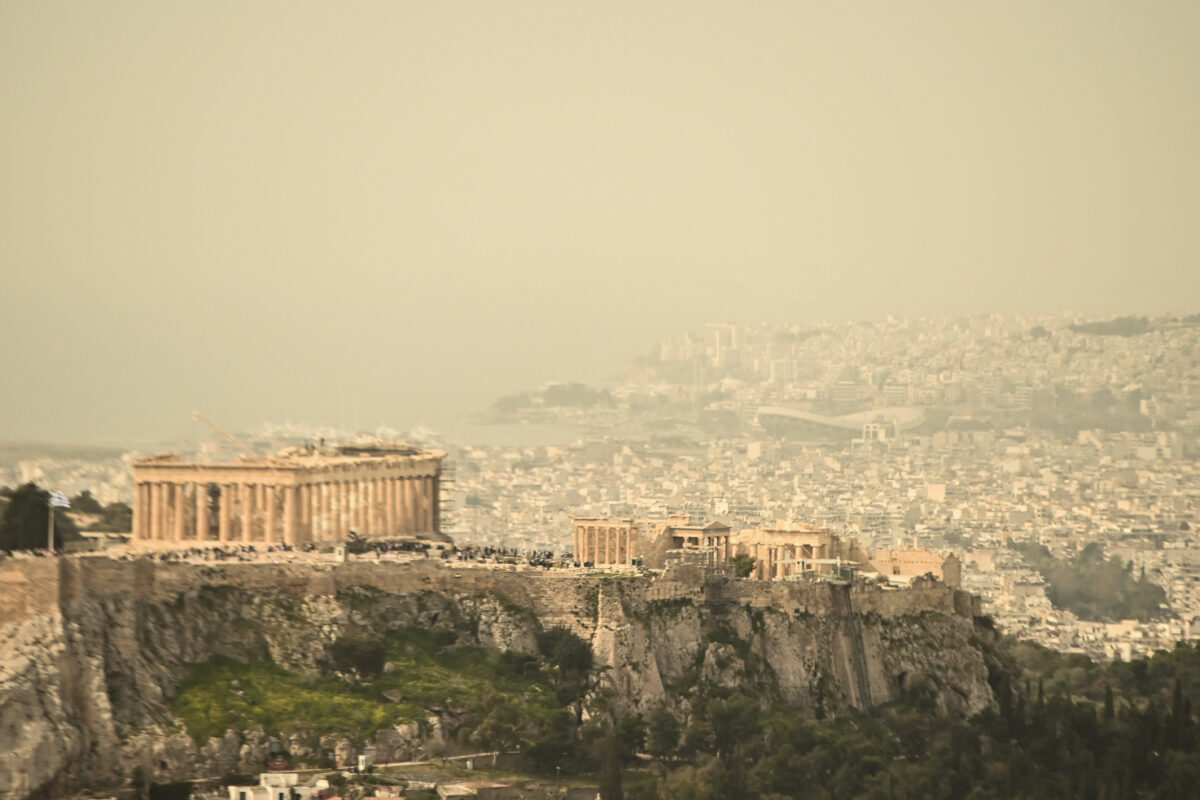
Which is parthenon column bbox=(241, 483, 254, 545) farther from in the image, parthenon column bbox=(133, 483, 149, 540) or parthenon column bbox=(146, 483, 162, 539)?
parthenon column bbox=(133, 483, 149, 540)

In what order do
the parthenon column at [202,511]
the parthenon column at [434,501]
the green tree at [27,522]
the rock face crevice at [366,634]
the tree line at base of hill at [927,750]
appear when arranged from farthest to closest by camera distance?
the parthenon column at [434,501] → the parthenon column at [202,511] → the green tree at [27,522] → the tree line at base of hill at [927,750] → the rock face crevice at [366,634]

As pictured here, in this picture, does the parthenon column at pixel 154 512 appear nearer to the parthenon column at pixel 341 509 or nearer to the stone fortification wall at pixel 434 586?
the parthenon column at pixel 341 509

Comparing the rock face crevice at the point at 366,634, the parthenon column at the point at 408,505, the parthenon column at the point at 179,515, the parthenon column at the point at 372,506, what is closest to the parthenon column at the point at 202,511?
the parthenon column at the point at 179,515

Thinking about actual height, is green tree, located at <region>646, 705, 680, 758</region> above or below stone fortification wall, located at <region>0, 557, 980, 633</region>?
below

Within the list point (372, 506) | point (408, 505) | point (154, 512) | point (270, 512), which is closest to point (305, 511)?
point (270, 512)

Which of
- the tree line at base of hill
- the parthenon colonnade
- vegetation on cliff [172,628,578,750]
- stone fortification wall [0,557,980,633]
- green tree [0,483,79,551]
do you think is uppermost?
green tree [0,483,79,551]

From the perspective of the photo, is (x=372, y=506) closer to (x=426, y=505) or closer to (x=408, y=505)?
(x=408, y=505)

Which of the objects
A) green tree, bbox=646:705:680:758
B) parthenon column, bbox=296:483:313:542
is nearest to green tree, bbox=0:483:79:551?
parthenon column, bbox=296:483:313:542

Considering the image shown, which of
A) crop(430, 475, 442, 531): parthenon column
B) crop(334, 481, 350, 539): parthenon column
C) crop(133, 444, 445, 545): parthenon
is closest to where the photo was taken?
crop(133, 444, 445, 545): parthenon
